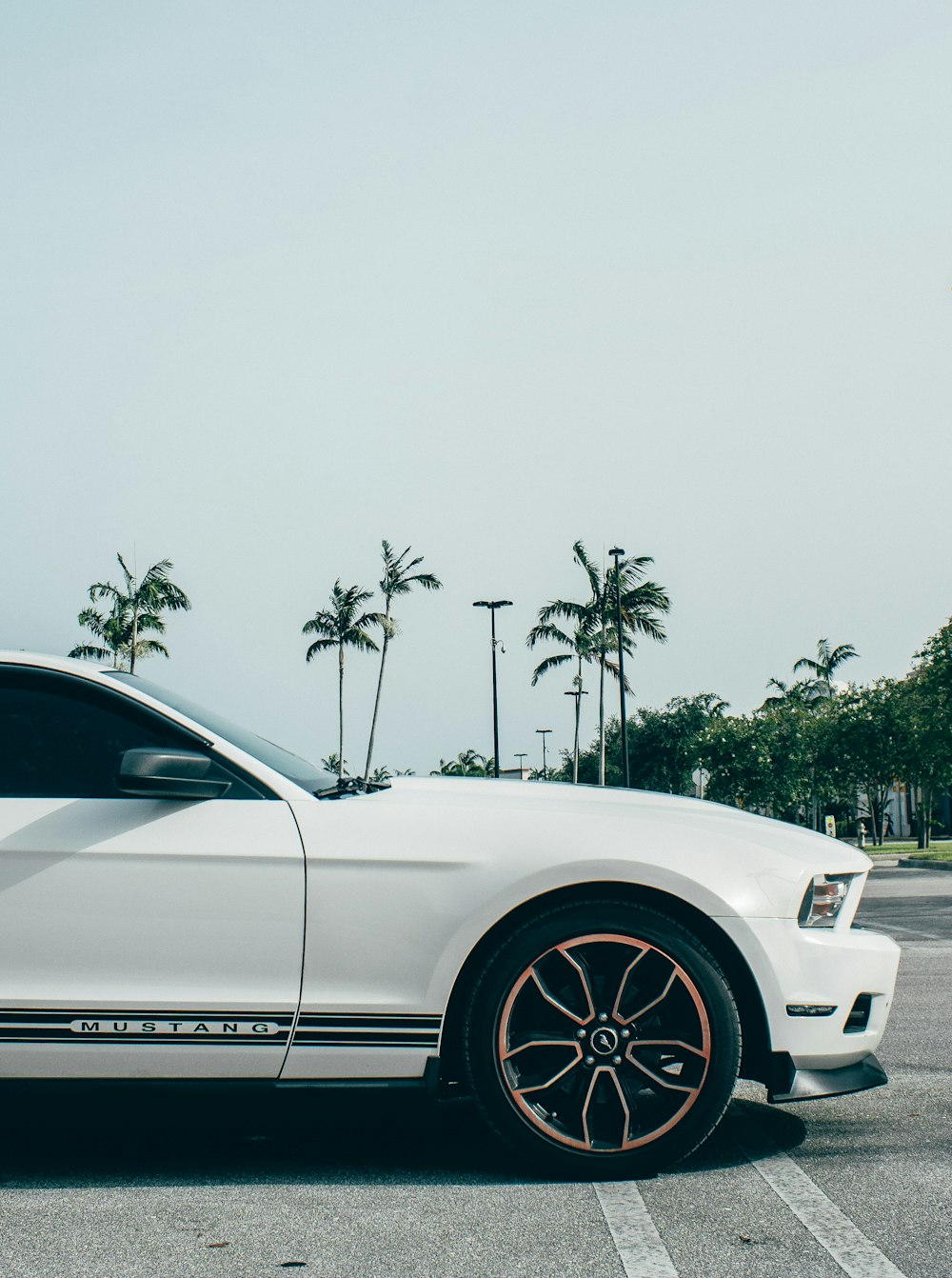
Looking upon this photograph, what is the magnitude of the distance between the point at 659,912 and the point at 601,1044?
16.2 inches

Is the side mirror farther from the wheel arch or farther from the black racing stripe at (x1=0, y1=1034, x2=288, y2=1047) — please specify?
the wheel arch

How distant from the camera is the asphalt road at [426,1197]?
121 inches

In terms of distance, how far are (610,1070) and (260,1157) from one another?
1.16 m

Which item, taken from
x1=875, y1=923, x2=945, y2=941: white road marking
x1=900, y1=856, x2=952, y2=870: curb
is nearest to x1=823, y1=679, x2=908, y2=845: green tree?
x1=900, y1=856, x2=952, y2=870: curb

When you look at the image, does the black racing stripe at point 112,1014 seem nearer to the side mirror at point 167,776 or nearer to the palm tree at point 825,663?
the side mirror at point 167,776

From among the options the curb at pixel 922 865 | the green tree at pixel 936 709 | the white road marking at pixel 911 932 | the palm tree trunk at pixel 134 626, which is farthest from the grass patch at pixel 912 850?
the palm tree trunk at pixel 134 626

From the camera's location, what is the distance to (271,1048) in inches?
145

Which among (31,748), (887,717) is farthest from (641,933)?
(887,717)

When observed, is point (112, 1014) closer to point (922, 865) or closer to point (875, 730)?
point (922, 865)

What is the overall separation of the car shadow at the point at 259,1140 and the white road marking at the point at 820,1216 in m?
0.10

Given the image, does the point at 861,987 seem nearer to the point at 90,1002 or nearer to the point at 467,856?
the point at 467,856

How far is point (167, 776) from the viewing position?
366cm

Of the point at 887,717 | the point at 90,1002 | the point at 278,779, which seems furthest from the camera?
the point at 887,717

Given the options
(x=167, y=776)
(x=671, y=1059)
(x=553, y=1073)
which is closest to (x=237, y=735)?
(x=167, y=776)
